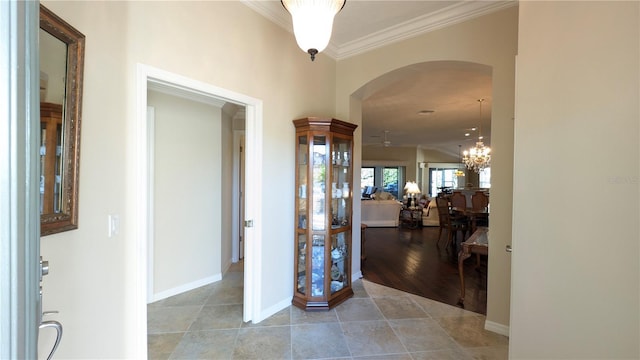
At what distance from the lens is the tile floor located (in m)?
2.10

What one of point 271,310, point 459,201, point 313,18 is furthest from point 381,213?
point 313,18

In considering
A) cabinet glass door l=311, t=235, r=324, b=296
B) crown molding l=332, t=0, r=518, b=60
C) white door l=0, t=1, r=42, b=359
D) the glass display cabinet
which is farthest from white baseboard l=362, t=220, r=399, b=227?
white door l=0, t=1, r=42, b=359

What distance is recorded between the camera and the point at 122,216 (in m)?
1.59

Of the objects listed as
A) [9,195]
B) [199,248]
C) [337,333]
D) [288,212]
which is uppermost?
[9,195]

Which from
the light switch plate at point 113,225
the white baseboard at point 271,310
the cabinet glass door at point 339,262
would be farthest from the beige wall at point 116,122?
the cabinet glass door at point 339,262

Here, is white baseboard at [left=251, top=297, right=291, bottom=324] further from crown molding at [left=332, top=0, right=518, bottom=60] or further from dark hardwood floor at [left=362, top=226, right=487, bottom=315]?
crown molding at [left=332, top=0, right=518, bottom=60]

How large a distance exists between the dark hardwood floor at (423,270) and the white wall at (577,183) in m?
2.20

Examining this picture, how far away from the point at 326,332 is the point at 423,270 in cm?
229

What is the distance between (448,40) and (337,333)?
2.97 meters

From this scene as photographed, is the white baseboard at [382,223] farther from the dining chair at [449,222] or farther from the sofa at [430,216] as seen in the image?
the dining chair at [449,222]

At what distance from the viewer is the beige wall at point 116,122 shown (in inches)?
51.0

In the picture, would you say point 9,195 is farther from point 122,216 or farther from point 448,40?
point 448,40

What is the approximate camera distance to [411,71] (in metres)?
3.06

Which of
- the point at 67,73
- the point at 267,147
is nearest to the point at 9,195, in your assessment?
the point at 67,73
